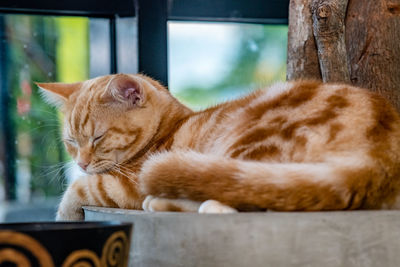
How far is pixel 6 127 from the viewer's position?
2.49m

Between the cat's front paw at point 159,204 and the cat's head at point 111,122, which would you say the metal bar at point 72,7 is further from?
the cat's front paw at point 159,204

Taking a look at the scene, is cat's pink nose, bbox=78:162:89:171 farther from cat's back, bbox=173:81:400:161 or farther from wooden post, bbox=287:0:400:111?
wooden post, bbox=287:0:400:111

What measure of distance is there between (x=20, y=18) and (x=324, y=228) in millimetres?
1992

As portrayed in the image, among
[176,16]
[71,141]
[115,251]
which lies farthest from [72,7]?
[115,251]

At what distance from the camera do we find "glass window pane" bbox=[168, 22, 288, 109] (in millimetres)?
2570

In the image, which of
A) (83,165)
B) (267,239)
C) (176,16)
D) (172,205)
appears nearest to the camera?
(267,239)

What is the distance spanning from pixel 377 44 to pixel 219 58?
0.98m

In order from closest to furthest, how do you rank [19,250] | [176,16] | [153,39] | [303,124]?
[19,250]
[303,124]
[153,39]
[176,16]

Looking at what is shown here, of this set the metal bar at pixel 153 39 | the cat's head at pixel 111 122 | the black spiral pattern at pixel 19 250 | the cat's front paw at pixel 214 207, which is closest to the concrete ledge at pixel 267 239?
the cat's front paw at pixel 214 207

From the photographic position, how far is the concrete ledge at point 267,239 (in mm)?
930

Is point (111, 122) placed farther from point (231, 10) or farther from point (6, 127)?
point (231, 10)

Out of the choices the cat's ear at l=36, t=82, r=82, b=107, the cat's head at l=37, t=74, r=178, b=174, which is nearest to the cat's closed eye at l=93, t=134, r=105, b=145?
the cat's head at l=37, t=74, r=178, b=174

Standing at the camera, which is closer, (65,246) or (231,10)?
(65,246)

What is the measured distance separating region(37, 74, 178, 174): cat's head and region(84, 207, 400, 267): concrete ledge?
2.21 ft
